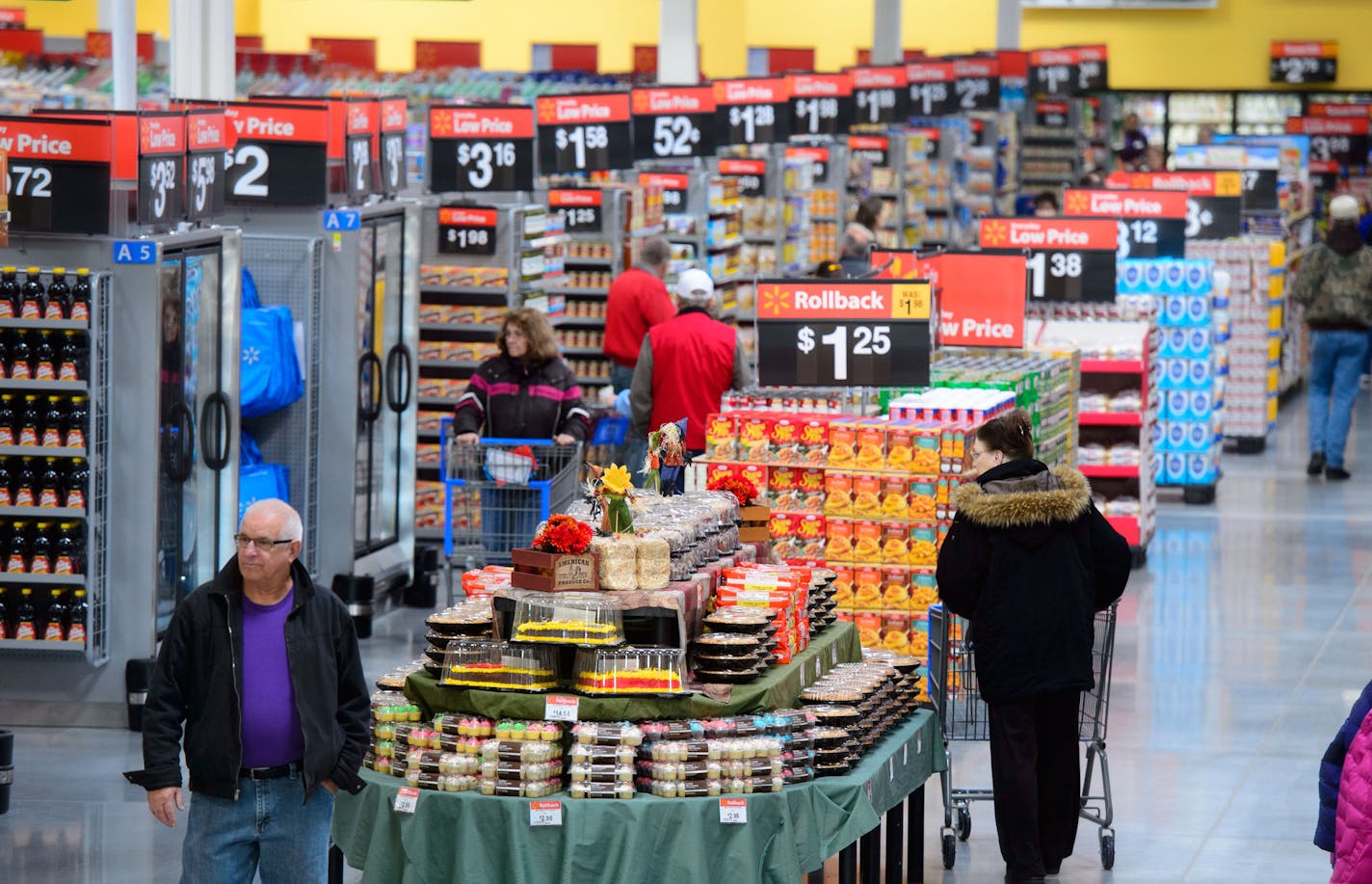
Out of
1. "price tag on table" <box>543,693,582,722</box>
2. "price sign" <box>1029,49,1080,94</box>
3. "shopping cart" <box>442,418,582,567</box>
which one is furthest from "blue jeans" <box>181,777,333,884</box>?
"price sign" <box>1029,49,1080,94</box>

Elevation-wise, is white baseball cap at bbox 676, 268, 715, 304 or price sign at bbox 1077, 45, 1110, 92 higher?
price sign at bbox 1077, 45, 1110, 92

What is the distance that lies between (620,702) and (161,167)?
453 cm

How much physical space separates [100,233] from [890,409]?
11.4 ft

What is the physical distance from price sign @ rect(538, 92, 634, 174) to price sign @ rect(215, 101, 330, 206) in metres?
4.10

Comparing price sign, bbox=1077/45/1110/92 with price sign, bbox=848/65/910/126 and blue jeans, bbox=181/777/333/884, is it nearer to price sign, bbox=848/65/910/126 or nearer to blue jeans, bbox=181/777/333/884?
price sign, bbox=848/65/910/126

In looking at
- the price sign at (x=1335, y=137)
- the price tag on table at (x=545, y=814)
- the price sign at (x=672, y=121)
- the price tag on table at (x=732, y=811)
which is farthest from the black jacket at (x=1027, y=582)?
the price sign at (x=1335, y=137)

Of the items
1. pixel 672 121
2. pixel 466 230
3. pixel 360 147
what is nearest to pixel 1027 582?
pixel 360 147

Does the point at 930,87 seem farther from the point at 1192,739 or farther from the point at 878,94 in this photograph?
the point at 1192,739

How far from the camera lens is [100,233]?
9.52 metres

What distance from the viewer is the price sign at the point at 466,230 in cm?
1330

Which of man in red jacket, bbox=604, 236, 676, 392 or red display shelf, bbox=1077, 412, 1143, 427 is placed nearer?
red display shelf, bbox=1077, 412, 1143, 427

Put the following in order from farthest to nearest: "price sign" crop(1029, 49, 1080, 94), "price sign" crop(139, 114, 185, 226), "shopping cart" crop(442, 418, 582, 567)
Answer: "price sign" crop(1029, 49, 1080, 94)
"shopping cart" crop(442, 418, 582, 567)
"price sign" crop(139, 114, 185, 226)

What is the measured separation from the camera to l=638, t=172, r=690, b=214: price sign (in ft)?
54.9

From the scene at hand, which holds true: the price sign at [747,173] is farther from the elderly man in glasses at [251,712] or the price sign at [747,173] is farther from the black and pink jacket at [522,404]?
the elderly man in glasses at [251,712]
